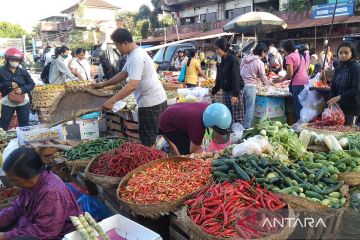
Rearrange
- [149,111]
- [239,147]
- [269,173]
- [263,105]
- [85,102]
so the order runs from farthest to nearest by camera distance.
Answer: [263,105]
[85,102]
[149,111]
[239,147]
[269,173]

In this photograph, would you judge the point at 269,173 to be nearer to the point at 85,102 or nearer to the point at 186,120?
the point at 186,120

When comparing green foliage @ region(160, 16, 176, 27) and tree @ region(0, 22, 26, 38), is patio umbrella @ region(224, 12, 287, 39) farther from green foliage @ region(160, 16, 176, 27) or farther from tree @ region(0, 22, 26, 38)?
tree @ region(0, 22, 26, 38)

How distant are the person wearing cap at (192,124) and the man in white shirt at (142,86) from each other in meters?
0.31

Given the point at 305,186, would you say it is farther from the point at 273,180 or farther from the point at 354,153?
the point at 354,153

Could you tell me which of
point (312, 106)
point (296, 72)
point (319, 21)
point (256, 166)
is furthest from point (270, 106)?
point (319, 21)

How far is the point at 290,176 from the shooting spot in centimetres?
300

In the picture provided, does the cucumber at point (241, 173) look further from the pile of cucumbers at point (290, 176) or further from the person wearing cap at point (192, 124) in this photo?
the person wearing cap at point (192, 124)

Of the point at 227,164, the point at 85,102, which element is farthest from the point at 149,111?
the point at 227,164

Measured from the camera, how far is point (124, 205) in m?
2.82

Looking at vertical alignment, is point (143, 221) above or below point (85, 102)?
below

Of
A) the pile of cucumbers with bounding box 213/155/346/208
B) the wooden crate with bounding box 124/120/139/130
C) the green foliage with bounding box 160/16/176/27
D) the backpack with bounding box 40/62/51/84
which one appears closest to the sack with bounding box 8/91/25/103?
the wooden crate with bounding box 124/120/139/130

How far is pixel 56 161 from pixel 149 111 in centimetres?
141

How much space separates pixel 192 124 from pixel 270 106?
3.95 m

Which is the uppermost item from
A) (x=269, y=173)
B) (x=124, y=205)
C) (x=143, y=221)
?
(x=269, y=173)
